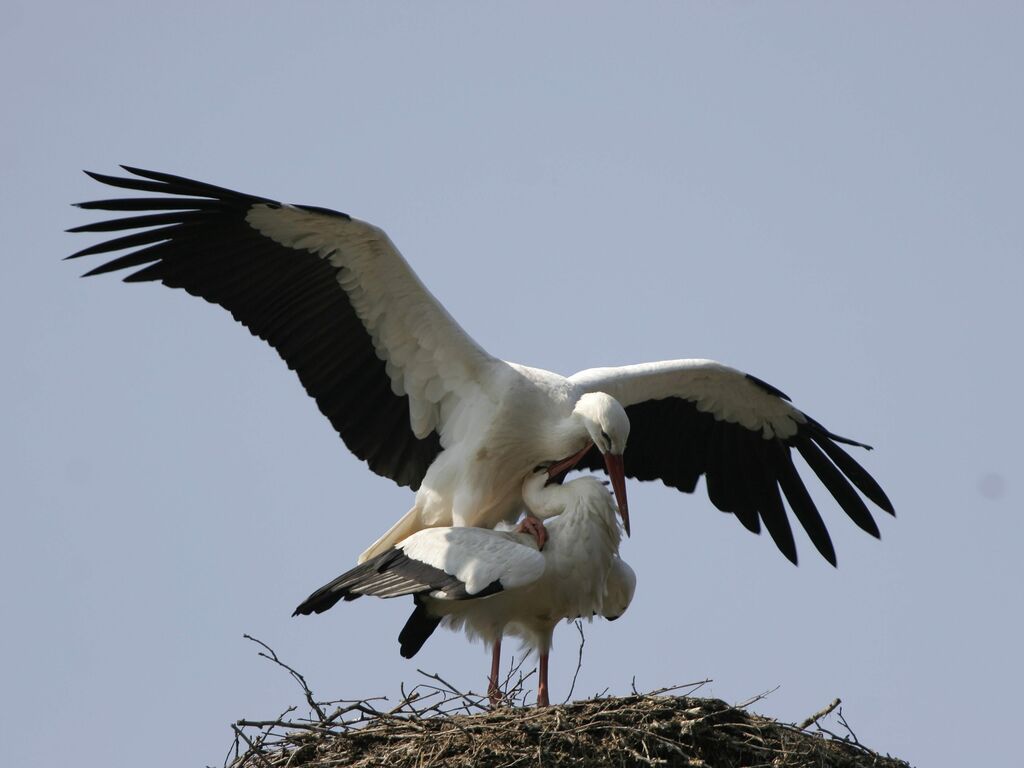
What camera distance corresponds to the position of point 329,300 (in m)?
10.6

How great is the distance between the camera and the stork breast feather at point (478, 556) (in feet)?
30.4

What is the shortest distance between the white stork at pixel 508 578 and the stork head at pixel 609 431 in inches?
6.2

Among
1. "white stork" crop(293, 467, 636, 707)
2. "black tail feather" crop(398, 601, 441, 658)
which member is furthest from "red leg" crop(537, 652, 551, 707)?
"black tail feather" crop(398, 601, 441, 658)

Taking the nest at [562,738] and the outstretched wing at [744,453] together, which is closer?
the nest at [562,738]

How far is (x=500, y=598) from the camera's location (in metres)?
9.74

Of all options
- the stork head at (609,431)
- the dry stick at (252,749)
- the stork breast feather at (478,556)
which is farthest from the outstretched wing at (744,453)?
the dry stick at (252,749)

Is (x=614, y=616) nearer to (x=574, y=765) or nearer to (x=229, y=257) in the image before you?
(x=574, y=765)

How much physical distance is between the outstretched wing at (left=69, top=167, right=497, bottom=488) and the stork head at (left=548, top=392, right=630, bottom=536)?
2.35ft

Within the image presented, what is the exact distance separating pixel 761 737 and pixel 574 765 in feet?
3.49

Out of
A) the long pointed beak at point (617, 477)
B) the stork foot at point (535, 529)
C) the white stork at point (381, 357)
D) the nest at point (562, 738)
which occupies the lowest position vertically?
the nest at point (562, 738)

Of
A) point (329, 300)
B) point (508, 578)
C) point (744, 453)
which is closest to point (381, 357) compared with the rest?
A: point (329, 300)

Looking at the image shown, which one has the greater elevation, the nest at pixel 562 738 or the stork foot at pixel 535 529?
the stork foot at pixel 535 529

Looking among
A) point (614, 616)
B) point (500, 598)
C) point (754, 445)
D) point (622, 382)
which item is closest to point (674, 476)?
point (754, 445)

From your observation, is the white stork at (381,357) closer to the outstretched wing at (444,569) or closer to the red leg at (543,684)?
the outstretched wing at (444,569)
